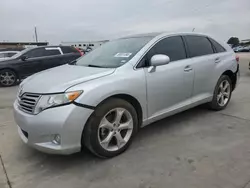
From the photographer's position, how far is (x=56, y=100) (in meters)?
2.80

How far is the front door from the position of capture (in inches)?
139

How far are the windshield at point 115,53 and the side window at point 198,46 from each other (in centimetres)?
86

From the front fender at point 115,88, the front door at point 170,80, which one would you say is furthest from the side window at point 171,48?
the front fender at point 115,88

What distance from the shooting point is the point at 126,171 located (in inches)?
114

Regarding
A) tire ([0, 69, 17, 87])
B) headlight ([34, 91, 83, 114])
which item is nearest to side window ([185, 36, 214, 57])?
headlight ([34, 91, 83, 114])

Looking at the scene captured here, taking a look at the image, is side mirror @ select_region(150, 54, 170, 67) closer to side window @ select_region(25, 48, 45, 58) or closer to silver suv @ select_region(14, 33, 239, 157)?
silver suv @ select_region(14, 33, 239, 157)

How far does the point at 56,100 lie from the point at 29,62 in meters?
8.08

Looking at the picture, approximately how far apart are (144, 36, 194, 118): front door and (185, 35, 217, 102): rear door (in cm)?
15

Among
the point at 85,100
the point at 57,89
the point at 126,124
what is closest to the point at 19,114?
the point at 57,89

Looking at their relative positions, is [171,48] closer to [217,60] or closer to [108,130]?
[217,60]

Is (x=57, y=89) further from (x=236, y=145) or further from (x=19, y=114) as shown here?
(x=236, y=145)

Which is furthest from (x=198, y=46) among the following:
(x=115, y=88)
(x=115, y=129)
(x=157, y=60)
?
(x=115, y=129)

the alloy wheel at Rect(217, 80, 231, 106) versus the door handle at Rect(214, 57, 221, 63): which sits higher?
the door handle at Rect(214, 57, 221, 63)

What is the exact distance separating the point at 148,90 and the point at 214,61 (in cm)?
178
